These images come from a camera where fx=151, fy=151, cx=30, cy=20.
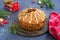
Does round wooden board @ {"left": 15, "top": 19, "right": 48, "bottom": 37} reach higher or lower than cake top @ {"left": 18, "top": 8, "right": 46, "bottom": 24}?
lower

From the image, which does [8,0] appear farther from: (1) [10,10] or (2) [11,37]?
(2) [11,37]

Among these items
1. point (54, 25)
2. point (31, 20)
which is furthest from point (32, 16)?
point (54, 25)

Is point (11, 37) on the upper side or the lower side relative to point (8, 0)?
lower

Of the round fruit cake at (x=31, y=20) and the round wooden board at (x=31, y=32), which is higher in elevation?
the round fruit cake at (x=31, y=20)

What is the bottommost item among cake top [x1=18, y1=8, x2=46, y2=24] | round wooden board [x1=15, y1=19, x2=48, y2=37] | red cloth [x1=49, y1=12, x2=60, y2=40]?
round wooden board [x1=15, y1=19, x2=48, y2=37]

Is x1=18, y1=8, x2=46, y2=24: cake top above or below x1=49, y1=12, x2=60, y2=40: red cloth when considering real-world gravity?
above

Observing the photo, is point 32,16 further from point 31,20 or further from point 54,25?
point 54,25

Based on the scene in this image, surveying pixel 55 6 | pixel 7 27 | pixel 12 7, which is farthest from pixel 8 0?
pixel 55 6

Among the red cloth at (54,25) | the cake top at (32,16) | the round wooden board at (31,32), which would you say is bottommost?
the round wooden board at (31,32)
